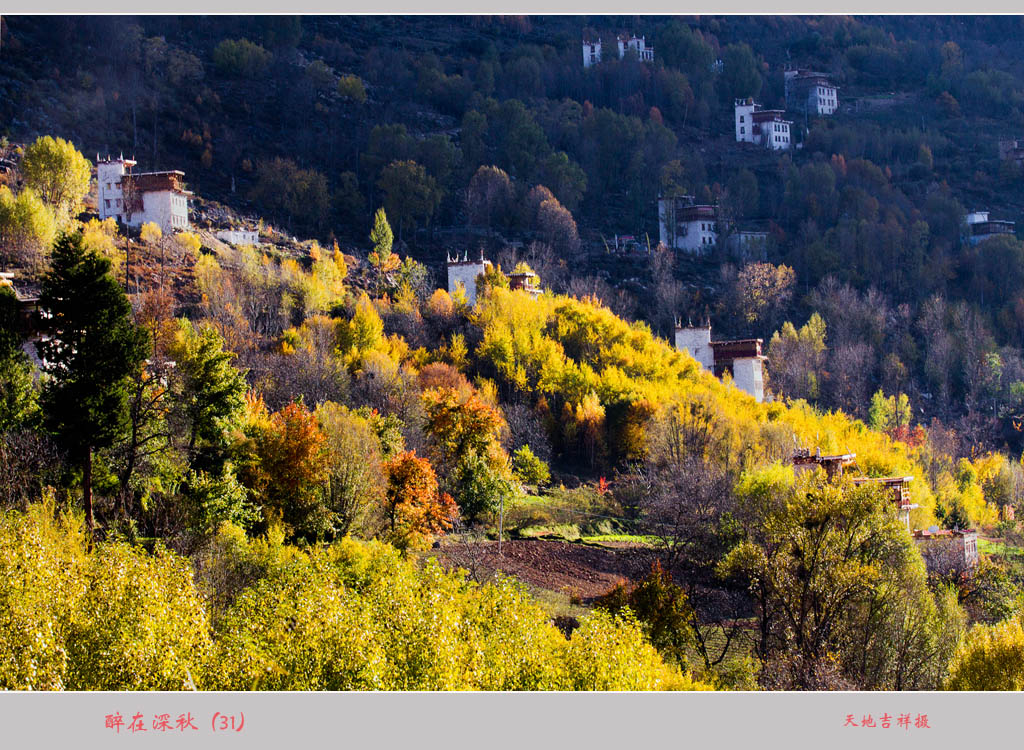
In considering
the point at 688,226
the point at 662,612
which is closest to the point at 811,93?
the point at 688,226

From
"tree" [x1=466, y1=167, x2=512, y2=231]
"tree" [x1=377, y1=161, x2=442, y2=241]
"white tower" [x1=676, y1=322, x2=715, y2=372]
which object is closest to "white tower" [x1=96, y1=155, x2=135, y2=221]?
"tree" [x1=377, y1=161, x2=442, y2=241]

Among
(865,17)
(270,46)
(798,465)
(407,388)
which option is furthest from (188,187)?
(865,17)

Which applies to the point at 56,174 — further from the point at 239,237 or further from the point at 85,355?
the point at 85,355

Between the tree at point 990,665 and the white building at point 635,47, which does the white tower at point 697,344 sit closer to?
the tree at point 990,665

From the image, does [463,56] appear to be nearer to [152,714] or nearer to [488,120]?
[488,120]

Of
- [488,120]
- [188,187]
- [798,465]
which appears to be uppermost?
[488,120]

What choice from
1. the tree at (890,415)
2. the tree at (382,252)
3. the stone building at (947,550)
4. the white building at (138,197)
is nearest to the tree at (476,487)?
the stone building at (947,550)

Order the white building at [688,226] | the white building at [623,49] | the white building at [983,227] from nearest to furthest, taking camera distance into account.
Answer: the white building at [688,226] → the white building at [983,227] → the white building at [623,49]
